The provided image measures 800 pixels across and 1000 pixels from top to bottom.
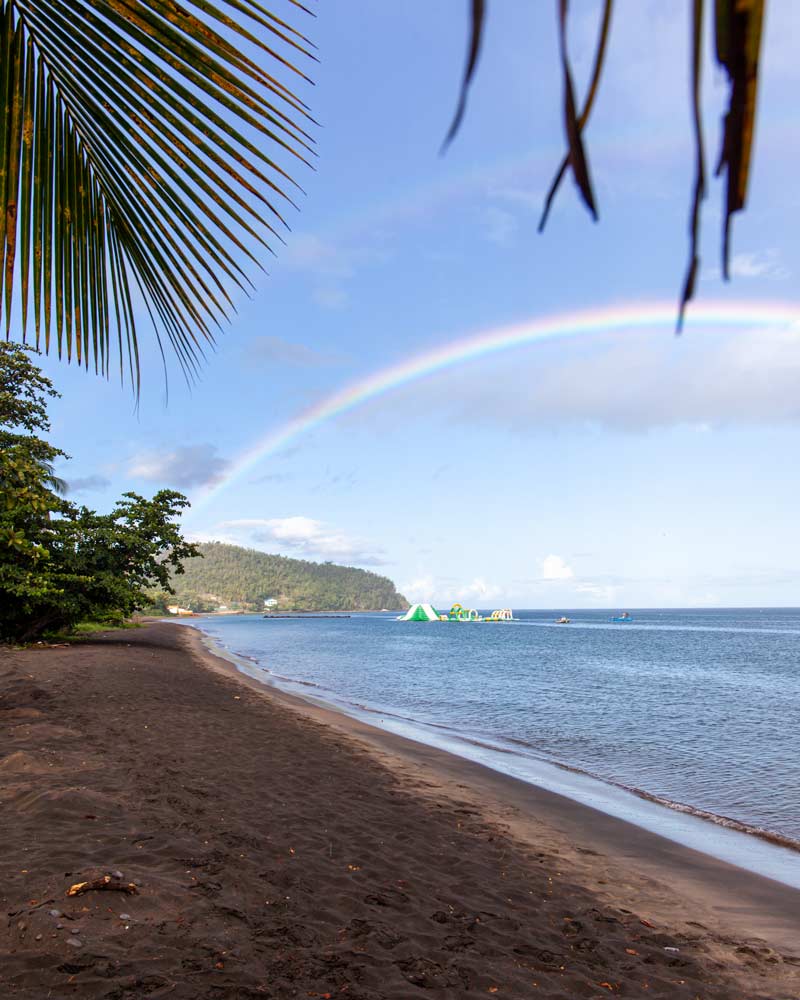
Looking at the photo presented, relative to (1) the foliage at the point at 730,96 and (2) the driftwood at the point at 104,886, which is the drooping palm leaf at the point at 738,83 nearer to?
(1) the foliage at the point at 730,96

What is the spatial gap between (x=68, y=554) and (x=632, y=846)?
23.3 meters

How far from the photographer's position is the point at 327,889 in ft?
19.0

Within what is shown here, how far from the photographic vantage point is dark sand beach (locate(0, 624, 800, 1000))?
14.4 ft

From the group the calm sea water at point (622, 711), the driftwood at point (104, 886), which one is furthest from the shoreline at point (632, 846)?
the driftwood at point (104, 886)

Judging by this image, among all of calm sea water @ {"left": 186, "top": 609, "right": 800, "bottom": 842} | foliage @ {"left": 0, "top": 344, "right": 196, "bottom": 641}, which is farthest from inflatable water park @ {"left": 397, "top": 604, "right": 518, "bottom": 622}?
foliage @ {"left": 0, "top": 344, "right": 196, "bottom": 641}

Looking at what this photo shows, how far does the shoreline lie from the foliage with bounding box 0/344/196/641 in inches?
582

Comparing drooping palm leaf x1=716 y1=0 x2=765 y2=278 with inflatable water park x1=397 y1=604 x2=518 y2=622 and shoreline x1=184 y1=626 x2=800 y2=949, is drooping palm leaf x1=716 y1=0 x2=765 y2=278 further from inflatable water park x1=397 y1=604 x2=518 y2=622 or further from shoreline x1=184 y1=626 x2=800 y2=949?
inflatable water park x1=397 y1=604 x2=518 y2=622

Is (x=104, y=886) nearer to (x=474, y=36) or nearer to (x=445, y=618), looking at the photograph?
(x=474, y=36)

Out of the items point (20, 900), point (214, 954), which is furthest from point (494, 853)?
point (20, 900)

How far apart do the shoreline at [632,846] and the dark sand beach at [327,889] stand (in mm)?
46

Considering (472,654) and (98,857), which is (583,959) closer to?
(98,857)

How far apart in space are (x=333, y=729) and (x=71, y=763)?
8.25 meters

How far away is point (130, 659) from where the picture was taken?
23844mm

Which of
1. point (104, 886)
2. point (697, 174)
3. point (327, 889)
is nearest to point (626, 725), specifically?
point (327, 889)
